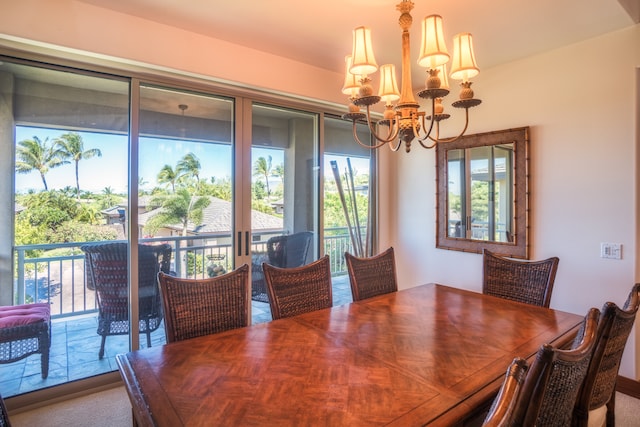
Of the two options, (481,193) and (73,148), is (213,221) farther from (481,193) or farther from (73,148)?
(481,193)

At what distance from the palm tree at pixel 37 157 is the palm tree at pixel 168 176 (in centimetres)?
63

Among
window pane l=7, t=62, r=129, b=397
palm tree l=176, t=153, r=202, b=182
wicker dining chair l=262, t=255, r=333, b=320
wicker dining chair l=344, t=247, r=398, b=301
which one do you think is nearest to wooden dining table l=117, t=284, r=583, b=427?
wicker dining chair l=262, t=255, r=333, b=320

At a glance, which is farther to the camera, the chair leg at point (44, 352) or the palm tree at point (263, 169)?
the palm tree at point (263, 169)

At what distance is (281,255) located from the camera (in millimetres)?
3438

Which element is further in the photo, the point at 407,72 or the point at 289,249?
the point at 289,249

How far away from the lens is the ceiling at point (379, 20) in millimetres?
2244

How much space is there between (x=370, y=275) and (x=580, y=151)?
1.90m

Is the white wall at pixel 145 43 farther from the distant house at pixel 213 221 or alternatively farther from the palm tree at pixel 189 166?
the distant house at pixel 213 221

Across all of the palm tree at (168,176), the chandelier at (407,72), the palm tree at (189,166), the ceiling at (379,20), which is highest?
the ceiling at (379,20)

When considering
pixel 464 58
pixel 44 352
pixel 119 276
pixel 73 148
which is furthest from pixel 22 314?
pixel 464 58

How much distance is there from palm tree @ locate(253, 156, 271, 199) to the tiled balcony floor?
1.49 metres

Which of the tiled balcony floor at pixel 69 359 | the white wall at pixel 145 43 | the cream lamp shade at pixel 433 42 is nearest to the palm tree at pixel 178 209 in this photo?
the tiled balcony floor at pixel 69 359

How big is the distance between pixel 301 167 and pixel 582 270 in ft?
8.27

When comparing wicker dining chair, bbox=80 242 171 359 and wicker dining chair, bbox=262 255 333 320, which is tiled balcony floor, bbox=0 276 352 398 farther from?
wicker dining chair, bbox=262 255 333 320
